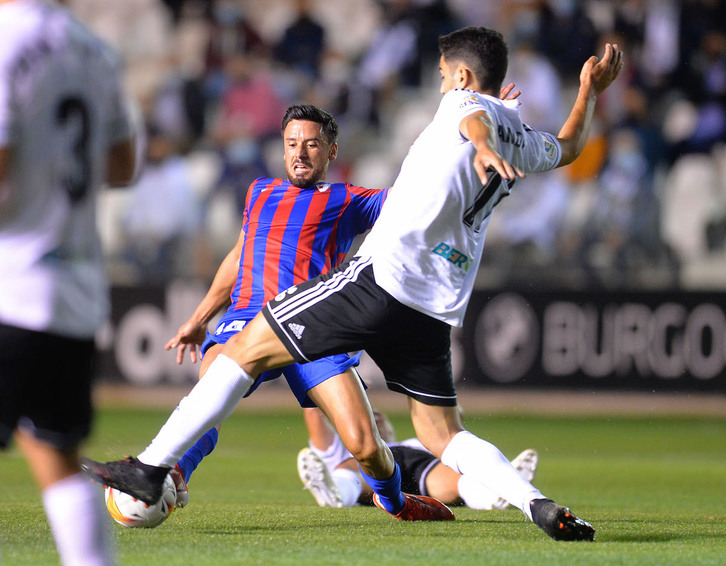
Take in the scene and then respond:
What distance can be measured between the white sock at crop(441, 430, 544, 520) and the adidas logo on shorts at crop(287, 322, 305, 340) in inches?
31.3

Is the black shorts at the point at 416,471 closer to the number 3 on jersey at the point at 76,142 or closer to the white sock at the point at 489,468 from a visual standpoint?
the white sock at the point at 489,468

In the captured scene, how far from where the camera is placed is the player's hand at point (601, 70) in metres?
5.10

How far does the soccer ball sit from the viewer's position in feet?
15.7

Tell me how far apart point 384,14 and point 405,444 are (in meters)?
10.8

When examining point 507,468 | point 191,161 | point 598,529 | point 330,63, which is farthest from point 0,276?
point 330,63

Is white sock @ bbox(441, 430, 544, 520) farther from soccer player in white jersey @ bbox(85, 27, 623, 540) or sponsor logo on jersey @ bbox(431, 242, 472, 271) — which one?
sponsor logo on jersey @ bbox(431, 242, 472, 271)

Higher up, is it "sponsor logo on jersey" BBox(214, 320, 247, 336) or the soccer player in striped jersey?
the soccer player in striped jersey

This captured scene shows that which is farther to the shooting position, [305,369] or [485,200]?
[305,369]

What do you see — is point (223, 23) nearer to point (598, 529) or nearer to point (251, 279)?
point (251, 279)

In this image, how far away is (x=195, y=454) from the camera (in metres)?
5.34

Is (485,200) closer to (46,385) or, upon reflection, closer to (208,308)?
(208,308)

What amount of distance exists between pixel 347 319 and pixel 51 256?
1.69 metres

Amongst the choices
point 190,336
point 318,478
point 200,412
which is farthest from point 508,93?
point 318,478

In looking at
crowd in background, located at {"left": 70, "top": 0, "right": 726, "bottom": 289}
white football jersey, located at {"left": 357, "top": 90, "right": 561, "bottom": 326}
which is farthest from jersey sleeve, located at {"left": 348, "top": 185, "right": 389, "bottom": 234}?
crowd in background, located at {"left": 70, "top": 0, "right": 726, "bottom": 289}
